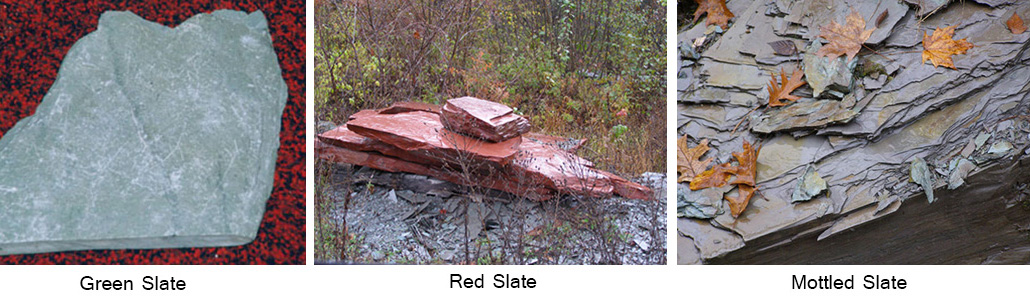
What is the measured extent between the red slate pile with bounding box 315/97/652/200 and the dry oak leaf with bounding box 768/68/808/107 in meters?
0.68

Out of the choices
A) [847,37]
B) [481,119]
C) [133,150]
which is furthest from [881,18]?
[133,150]

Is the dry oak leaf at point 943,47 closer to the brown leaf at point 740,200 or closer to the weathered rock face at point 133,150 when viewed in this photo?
the brown leaf at point 740,200

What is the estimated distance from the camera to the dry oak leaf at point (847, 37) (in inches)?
85.7

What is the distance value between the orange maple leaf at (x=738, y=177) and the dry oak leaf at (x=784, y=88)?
18cm

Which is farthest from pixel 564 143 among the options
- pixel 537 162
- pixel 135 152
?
pixel 135 152

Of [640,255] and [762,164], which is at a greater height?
[762,164]

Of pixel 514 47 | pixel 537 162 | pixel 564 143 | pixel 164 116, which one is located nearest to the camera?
pixel 164 116

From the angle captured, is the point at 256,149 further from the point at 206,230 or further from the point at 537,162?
the point at 537,162

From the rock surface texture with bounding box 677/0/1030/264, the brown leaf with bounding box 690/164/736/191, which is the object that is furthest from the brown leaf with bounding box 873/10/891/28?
the brown leaf with bounding box 690/164/736/191

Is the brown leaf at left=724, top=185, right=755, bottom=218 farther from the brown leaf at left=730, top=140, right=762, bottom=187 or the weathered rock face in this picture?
the weathered rock face

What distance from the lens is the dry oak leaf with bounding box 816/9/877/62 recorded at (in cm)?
218

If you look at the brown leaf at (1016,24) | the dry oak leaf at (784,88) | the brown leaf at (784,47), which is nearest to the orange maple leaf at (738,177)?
the dry oak leaf at (784,88)

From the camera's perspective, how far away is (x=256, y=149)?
6.95 feet
